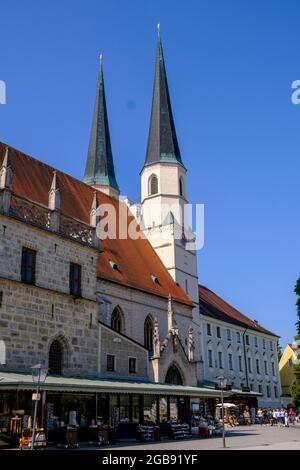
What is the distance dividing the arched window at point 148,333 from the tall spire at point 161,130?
15997 millimetres

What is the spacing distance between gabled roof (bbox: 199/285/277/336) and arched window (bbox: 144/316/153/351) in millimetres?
12889

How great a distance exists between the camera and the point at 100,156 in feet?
160

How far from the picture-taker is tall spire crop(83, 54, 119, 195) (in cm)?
4769

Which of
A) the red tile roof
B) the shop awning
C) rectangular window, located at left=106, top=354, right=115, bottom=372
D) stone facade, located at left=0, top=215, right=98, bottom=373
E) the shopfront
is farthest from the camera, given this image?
the red tile roof

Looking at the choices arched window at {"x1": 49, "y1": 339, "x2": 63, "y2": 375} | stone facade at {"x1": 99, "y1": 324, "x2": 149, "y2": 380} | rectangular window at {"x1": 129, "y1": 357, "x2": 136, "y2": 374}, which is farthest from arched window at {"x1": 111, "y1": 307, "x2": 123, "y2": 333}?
arched window at {"x1": 49, "y1": 339, "x2": 63, "y2": 375}

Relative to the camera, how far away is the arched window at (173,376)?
29.8 m

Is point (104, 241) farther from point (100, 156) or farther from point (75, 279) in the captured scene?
point (100, 156)

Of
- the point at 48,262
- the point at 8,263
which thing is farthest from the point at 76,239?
the point at 8,263

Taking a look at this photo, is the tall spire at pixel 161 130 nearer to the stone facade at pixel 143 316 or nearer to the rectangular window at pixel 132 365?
the stone facade at pixel 143 316

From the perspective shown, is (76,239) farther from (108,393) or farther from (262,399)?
(262,399)

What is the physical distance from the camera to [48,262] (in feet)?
70.9

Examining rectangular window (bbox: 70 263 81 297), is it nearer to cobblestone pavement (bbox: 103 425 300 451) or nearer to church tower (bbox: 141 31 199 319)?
cobblestone pavement (bbox: 103 425 300 451)

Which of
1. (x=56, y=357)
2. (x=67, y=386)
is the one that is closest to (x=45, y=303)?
(x=56, y=357)
